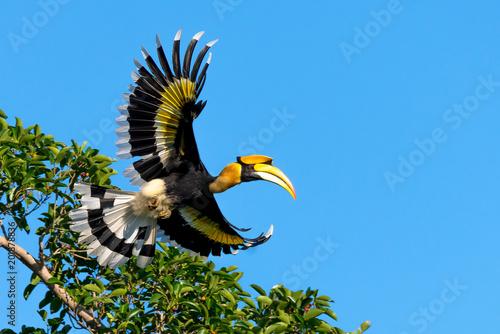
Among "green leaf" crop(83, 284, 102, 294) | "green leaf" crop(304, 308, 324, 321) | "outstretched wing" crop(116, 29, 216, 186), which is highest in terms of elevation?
"outstretched wing" crop(116, 29, 216, 186)

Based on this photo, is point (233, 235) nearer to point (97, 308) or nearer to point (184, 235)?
point (184, 235)

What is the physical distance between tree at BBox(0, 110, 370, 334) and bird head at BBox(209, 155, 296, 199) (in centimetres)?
89

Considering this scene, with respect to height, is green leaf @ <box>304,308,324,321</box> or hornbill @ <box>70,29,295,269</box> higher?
hornbill @ <box>70,29,295,269</box>

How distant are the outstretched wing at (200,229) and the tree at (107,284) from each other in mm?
663

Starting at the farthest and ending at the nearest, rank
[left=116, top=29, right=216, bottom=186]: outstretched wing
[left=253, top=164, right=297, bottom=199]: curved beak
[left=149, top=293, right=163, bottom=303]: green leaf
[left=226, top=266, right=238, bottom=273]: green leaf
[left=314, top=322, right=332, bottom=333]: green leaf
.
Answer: [left=253, top=164, right=297, bottom=199]: curved beak < [left=116, top=29, right=216, bottom=186]: outstretched wing < [left=226, top=266, right=238, bottom=273]: green leaf < [left=314, top=322, right=332, bottom=333]: green leaf < [left=149, top=293, right=163, bottom=303]: green leaf

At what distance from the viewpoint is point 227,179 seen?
6230mm

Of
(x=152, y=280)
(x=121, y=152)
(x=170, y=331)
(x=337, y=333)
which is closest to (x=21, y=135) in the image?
(x=121, y=152)

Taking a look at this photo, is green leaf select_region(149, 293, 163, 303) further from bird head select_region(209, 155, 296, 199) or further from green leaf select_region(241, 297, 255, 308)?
bird head select_region(209, 155, 296, 199)

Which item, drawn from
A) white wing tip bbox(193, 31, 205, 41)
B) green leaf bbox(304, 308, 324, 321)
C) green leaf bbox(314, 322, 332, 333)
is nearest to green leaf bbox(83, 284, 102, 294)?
green leaf bbox(304, 308, 324, 321)

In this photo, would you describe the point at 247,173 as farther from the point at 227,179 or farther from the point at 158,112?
the point at 158,112

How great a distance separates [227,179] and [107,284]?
65.0 inches

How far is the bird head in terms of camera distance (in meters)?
6.24

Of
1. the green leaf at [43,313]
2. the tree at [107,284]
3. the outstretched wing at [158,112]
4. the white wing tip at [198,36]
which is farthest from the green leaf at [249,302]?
the white wing tip at [198,36]

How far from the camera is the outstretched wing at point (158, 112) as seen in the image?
5836 millimetres
